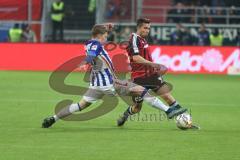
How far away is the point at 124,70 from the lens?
26.7m

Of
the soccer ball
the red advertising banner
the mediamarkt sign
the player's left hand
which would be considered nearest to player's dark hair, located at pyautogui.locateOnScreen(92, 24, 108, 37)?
the player's left hand

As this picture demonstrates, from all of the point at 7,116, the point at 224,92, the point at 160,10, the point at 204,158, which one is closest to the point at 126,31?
the point at 160,10

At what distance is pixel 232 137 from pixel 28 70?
17568 millimetres

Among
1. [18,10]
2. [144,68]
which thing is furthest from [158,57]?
[144,68]

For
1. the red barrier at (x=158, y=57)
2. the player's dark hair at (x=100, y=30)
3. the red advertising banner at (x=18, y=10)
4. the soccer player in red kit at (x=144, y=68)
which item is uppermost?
the player's dark hair at (x=100, y=30)

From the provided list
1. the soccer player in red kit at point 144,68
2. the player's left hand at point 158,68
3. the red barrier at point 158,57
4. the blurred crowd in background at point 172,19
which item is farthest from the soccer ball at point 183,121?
the blurred crowd in background at point 172,19

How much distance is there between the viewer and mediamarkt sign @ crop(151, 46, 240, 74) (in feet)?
93.7

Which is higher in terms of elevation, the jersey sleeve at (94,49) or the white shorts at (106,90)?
the jersey sleeve at (94,49)

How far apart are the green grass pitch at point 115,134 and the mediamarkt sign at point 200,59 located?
832 centimetres

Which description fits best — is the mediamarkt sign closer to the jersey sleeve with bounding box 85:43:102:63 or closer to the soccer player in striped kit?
the soccer player in striped kit

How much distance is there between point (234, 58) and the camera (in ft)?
93.4

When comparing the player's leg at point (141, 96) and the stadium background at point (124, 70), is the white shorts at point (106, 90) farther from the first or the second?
the stadium background at point (124, 70)

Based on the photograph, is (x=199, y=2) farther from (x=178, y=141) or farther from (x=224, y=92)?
(x=178, y=141)

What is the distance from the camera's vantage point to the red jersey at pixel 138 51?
519 inches
